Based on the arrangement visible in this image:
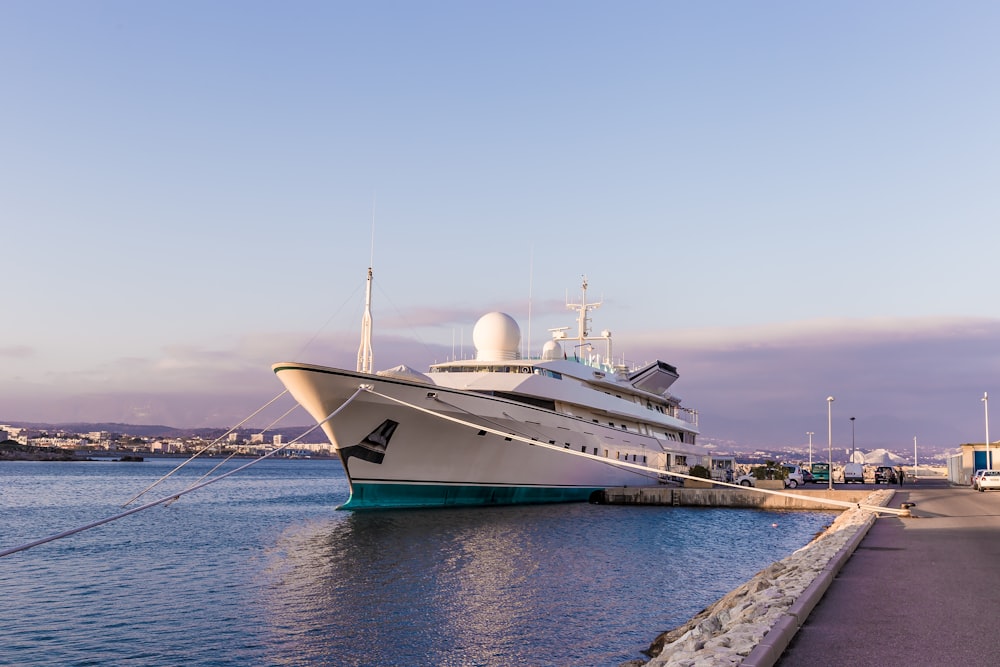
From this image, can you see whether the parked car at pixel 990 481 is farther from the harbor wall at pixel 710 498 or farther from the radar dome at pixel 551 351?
the radar dome at pixel 551 351

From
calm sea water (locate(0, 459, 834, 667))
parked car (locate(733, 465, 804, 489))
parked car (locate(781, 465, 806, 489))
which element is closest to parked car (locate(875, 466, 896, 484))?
parked car (locate(781, 465, 806, 489))

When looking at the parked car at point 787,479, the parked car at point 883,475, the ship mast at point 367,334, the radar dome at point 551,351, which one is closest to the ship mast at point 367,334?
the ship mast at point 367,334

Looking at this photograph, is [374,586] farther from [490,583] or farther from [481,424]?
[481,424]

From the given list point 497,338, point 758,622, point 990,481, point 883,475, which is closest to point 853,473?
point 883,475

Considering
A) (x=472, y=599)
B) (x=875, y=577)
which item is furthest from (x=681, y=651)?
(x=472, y=599)

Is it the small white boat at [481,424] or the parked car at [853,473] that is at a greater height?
the small white boat at [481,424]

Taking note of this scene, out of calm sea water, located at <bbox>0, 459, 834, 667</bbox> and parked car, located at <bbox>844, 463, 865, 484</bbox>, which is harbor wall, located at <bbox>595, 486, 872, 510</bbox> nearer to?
calm sea water, located at <bbox>0, 459, 834, 667</bbox>

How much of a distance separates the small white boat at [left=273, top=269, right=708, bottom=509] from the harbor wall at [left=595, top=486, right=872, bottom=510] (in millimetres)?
1414

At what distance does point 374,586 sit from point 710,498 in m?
31.7

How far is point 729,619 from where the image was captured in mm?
11000

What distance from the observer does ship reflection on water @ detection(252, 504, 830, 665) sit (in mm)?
13625

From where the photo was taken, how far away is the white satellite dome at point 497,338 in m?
41.2

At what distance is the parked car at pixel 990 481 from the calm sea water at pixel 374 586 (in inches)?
607

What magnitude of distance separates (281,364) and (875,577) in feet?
73.3
